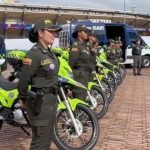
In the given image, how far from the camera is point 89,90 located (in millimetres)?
8133

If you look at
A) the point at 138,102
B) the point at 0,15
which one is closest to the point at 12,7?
the point at 0,15

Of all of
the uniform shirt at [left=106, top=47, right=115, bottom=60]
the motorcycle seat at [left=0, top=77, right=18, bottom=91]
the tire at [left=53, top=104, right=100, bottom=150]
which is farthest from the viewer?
the uniform shirt at [left=106, top=47, right=115, bottom=60]

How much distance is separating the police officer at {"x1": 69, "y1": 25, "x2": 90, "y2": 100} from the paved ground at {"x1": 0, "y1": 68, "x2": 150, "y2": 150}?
787 millimetres

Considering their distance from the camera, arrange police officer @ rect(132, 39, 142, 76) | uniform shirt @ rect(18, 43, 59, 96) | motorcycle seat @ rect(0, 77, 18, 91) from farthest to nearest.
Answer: police officer @ rect(132, 39, 142, 76)
motorcycle seat @ rect(0, 77, 18, 91)
uniform shirt @ rect(18, 43, 59, 96)

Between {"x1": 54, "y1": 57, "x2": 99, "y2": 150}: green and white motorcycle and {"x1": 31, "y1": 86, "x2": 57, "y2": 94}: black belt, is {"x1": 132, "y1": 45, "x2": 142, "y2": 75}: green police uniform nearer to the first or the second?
{"x1": 54, "y1": 57, "x2": 99, "y2": 150}: green and white motorcycle

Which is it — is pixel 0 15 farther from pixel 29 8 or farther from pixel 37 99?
Answer: pixel 37 99

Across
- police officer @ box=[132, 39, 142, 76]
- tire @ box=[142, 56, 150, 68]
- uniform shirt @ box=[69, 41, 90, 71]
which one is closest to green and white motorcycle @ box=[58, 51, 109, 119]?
uniform shirt @ box=[69, 41, 90, 71]

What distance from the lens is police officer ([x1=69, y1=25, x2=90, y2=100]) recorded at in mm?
7184

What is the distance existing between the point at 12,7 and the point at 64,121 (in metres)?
45.4

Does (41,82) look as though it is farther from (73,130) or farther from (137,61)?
(137,61)

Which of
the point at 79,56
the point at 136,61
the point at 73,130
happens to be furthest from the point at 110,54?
the point at 73,130

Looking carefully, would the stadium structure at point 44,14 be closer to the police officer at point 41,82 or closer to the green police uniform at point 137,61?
the green police uniform at point 137,61

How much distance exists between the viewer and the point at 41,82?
15.0 ft

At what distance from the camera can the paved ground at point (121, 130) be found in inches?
252
